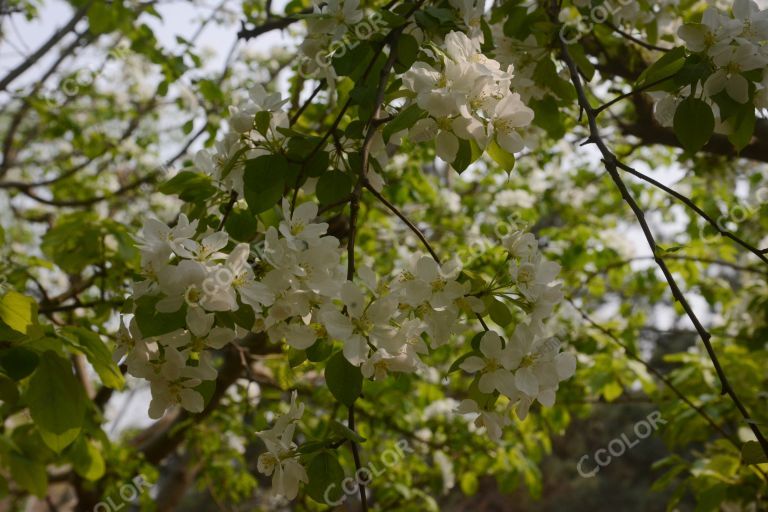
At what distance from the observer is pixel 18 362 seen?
1041 mm

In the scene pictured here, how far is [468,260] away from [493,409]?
4.83 ft

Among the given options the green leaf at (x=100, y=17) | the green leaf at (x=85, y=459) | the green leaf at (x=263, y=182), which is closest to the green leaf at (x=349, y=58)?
the green leaf at (x=263, y=182)

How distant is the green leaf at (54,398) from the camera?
1.06 meters

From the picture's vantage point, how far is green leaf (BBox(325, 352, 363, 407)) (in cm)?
90

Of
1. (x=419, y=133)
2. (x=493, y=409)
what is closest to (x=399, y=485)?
(x=493, y=409)

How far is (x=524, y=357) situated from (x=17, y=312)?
818mm

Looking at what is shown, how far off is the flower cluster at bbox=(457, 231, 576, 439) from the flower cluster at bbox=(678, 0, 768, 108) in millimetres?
403

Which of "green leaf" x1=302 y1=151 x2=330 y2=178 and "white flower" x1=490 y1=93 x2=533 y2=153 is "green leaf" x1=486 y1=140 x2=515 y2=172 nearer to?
"white flower" x1=490 y1=93 x2=533 y2=153

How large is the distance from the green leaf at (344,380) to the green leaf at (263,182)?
0.28 m

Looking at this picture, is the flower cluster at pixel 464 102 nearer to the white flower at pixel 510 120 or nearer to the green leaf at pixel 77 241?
the white flower at pixel 510 120

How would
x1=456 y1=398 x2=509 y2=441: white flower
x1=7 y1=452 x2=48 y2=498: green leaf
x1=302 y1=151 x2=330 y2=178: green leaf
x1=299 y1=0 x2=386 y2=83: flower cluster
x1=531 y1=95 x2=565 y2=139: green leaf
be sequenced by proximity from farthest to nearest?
x1=7 y1=452 x2=48 y2=498: green leaf
x1=531 y1=95 x2=565 y2=139: green leaf
x1=299 y1=0 x2=386 y2=83: flower cluster
x1=302 y1=151 x2=330 y2=178: green leaf
x1=456 y1=398 x2=509 y2=441: white flower

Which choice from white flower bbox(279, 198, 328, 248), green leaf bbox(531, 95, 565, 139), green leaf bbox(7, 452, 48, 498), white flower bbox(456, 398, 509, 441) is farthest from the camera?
green leaf bbox(7, 452, 48, 498)

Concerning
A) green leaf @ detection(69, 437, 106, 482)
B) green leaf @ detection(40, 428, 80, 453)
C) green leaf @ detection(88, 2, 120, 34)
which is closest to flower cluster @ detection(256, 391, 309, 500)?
green leaf @ detection(40, 428, 80, 453)

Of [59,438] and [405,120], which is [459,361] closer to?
[405,120]
